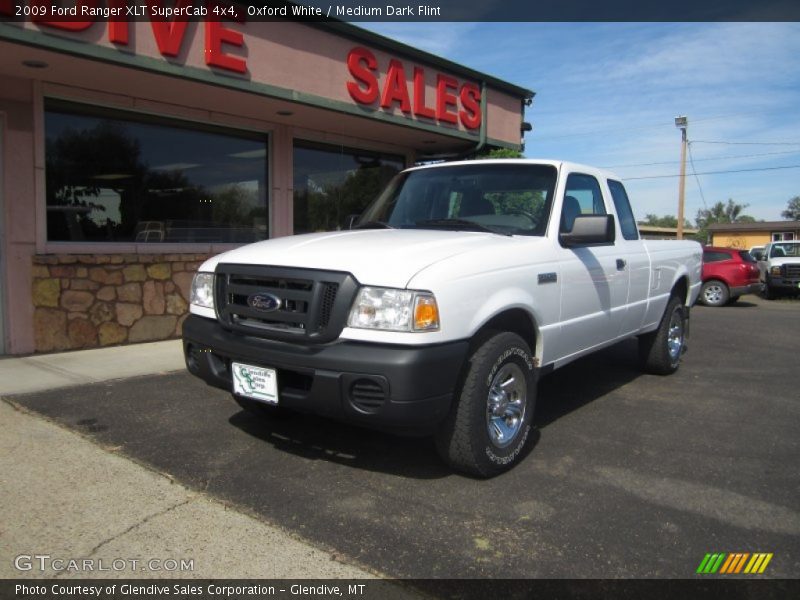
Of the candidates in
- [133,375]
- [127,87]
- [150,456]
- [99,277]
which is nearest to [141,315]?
[99,277]

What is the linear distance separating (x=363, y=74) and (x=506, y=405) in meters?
5.96

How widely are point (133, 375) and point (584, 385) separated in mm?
4295

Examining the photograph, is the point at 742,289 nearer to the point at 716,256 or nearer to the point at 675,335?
the point at 716,256

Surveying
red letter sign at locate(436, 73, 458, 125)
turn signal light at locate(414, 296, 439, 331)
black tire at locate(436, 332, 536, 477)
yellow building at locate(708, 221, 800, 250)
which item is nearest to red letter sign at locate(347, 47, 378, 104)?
red letter sign at locate(436, 73, 458, 125)

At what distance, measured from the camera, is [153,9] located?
6.09 m

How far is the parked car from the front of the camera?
1736 cm

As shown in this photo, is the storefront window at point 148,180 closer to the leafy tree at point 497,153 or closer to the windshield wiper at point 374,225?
the leafy tree at point 497,153

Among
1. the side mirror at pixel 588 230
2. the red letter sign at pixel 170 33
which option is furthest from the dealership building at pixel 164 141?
the side mirror at pixel 588 230

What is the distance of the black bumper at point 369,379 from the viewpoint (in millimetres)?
2996

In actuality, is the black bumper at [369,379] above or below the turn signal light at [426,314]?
below

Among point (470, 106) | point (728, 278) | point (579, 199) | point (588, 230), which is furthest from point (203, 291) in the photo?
point (728, 278)

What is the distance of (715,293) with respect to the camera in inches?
608

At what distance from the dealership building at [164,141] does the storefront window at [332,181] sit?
32 millimetres

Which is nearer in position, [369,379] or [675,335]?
[369,379]
